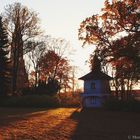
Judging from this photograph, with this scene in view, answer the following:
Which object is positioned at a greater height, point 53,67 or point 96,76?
point 53,67

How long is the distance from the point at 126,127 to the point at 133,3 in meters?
14.1

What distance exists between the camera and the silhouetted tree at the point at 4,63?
2165 inches

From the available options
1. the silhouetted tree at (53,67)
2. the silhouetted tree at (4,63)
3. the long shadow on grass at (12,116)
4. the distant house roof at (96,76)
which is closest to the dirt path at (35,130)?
the long shadow on grass at (12,116)

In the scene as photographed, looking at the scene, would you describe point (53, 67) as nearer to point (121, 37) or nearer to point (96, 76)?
point (96, 76)

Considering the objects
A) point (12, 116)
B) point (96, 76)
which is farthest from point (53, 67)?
point (12, 116)

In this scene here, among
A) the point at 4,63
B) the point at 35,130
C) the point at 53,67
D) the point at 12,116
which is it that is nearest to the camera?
the point at 35,130

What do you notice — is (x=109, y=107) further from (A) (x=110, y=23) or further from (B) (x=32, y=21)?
(B) (x=32, y=21)

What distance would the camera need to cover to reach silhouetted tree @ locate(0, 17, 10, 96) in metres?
55.0

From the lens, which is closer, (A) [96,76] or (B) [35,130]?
(B) [35,130]

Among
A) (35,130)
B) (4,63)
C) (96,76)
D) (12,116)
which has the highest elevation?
(4,63)

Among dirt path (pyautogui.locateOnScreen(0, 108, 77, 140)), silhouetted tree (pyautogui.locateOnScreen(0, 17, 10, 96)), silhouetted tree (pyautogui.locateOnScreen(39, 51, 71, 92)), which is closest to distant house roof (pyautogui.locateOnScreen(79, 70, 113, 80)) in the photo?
silhouetted tree (pyautogui.locateOnScreen(39, 51, 71, 92))

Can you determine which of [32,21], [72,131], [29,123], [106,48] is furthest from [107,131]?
[32,21]

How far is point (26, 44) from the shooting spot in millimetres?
62500

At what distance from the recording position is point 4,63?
55.8 m
